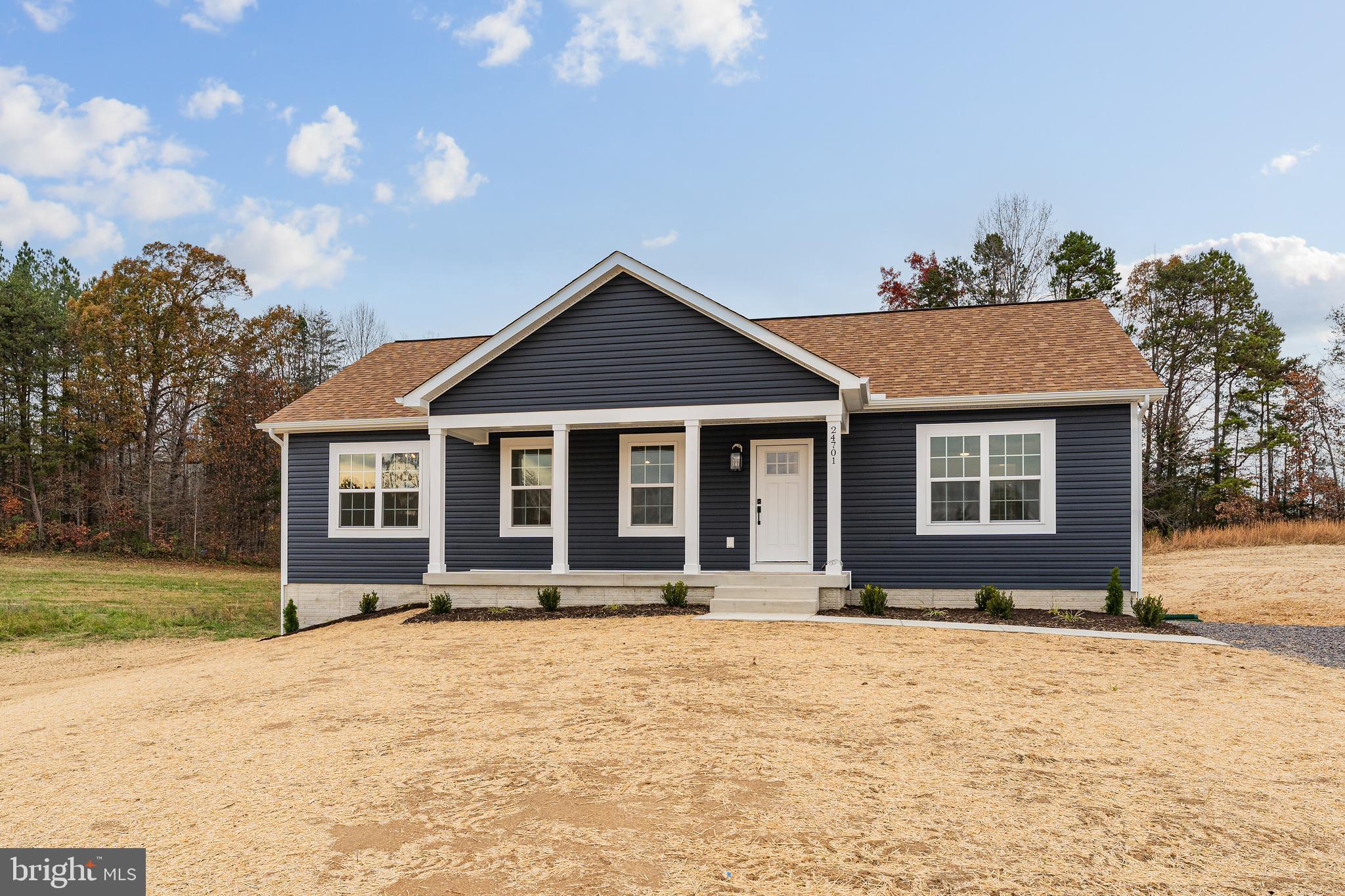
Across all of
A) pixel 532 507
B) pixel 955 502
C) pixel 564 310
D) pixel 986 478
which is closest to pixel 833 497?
pixel 955 502

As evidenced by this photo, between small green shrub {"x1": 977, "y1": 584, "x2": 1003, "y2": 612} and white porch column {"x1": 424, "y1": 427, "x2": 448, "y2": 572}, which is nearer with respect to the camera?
small green shrub {"x1": 977, "y1": 584, "x2": 1003, "y2": 612}

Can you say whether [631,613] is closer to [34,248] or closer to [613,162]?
[613,162]

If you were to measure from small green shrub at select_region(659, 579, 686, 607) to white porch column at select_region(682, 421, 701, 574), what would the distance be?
0.33 metres

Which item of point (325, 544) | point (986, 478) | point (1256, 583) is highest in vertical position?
point (986, 478)

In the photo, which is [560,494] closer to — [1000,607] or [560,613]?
[560,613]

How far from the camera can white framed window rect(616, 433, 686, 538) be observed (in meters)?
15.1

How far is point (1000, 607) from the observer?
12586 millimetres

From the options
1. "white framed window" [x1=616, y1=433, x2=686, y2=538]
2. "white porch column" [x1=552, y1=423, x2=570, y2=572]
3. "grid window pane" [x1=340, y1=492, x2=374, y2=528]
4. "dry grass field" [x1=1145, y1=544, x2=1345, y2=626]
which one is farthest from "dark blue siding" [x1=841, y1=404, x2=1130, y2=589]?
"grid window pane" [x1=340, y1=492, x2=374, y2=528]

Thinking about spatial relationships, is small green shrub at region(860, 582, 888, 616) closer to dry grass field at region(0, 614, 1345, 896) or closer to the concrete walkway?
the concrete walkway

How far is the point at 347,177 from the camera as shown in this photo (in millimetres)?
23766

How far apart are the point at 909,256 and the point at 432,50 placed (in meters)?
23.7

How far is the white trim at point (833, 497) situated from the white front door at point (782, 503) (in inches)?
45.9

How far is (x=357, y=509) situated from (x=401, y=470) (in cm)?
115

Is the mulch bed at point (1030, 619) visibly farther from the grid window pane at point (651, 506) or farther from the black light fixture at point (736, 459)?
the grid window pane at point (651, 506)
